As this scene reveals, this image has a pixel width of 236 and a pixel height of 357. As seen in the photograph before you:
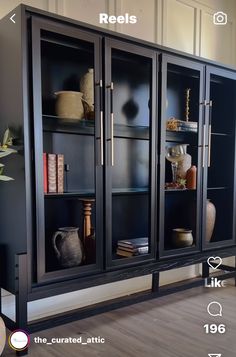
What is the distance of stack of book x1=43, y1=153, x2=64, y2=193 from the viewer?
173 centimetres

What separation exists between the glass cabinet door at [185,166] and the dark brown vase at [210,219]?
135 mm

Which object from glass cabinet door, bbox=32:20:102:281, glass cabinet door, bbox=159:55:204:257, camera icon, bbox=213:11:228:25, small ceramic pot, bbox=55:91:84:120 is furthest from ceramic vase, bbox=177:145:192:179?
camera icon, bbox=213:11:228:25

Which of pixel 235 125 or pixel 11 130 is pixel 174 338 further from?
pixel 235 125

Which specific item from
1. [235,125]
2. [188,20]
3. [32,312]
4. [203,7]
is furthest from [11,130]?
[203,7]

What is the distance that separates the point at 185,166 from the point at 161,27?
3.72 feet

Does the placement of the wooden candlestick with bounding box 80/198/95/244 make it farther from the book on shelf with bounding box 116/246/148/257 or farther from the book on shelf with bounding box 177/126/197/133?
the book on shelf with bounding box 177/126/197/133

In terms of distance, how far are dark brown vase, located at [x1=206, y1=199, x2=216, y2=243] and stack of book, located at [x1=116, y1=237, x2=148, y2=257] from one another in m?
0.59

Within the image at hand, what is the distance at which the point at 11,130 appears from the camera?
1.65 metres

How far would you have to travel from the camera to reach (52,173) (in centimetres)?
177

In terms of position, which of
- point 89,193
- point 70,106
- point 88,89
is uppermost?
point 88,89

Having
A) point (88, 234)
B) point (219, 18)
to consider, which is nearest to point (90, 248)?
point (88, 234)

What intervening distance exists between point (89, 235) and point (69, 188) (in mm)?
340

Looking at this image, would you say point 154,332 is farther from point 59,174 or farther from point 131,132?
point 131,132

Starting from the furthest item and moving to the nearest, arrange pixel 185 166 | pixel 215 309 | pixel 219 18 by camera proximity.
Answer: pixel 219 18 → pixel 185 166 → pixel 215 309
